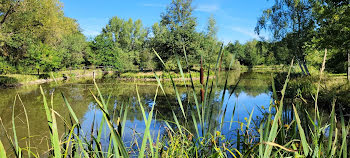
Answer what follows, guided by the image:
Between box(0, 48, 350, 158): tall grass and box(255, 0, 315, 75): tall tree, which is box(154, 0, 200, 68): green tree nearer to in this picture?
box(255, 0, 315, 75): tall tree

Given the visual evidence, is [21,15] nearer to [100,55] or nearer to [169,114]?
[169,114]

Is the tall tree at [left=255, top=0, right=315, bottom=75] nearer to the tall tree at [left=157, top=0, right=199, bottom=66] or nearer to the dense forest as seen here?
the dense forest

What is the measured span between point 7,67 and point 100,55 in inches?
833

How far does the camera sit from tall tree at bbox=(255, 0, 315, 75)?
1515cm

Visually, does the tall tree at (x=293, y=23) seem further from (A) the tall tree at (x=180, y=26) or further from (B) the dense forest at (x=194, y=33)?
(A) the tall tree at (x=180, y=26)

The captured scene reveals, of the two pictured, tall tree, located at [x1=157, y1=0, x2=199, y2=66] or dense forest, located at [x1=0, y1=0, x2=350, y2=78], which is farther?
tall tree, located at [x1=157, y1=0, x2=199, y2=66]

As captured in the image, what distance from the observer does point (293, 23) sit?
16156mm

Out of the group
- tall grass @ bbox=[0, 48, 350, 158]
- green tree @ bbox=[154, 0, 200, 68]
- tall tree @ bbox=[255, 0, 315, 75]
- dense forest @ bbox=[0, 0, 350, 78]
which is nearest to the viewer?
tall grass @ bbox=[0, 48, 350, 158]

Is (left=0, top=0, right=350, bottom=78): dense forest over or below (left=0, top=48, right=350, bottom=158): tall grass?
over

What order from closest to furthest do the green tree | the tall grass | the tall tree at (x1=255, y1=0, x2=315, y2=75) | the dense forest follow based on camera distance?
the tall grass, the dense forest, the tall tree at (x1=255, y1=0, x2=315, y2=75), the green tree

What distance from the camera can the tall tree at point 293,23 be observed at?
15148mm

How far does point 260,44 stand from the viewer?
1975 centimetres

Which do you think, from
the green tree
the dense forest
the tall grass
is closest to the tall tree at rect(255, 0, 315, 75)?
the dense forest

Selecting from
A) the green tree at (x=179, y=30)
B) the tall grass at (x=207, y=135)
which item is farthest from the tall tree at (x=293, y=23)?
the tall grass at (x=207, y=135)
